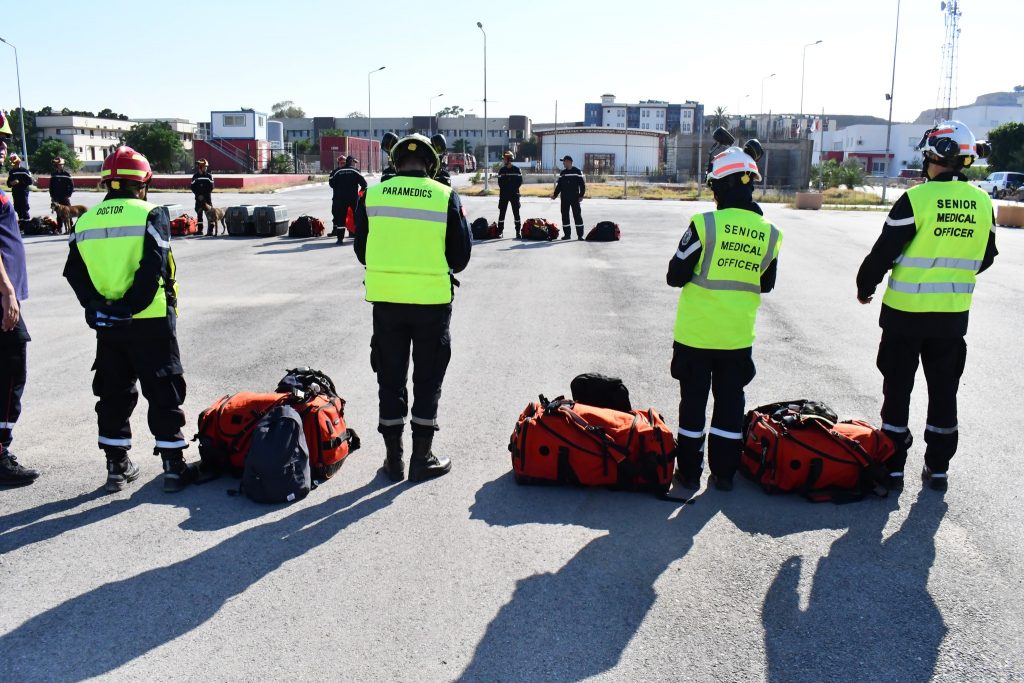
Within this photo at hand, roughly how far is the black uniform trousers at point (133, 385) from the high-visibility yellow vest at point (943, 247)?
4.42 metres

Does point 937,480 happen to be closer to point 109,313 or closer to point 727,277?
point 727,277

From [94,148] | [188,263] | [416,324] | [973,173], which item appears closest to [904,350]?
[416,324]

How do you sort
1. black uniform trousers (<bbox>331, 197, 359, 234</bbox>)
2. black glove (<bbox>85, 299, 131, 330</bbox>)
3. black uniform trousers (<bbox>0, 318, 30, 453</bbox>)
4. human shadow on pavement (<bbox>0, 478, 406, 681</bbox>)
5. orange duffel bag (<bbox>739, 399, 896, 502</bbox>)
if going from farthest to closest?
1. black uniform trousers (<bbox>331, 197, 359, 234</bbox>)
2. black uniform trousers (<bbox>0, 318, 30, 453</bbox>)
3. orange duffel bag (<bbox>739, 399, 896, 502</bbox>)
4. black glove (<bbox>85, 299, 131, 330</bbox>)
5. human shadow on pavement (<bbox>0, 478, 406, 681</bbox>)

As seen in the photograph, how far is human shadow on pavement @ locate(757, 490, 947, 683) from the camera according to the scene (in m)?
3.22

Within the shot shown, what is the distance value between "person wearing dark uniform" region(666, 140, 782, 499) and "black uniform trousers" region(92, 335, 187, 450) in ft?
9.96

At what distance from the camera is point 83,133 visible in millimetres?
105250

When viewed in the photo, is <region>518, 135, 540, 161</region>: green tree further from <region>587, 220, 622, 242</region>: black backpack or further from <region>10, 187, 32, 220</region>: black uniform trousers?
<region>10, 187, 32, 220</region>: black uniform trousers

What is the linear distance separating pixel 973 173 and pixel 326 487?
7733 centimetres

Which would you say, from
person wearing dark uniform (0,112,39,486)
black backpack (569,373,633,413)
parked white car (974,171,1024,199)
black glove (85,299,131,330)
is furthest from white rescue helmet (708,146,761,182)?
parked white car (974,171,1024,199)

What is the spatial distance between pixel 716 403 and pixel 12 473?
4.34 m

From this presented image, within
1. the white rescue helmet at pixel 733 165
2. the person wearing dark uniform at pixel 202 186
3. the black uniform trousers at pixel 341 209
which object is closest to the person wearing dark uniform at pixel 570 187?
the black uniform trousers at pixel 341 209

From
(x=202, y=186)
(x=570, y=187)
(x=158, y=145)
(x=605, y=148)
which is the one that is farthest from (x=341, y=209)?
(x=605, y=148)

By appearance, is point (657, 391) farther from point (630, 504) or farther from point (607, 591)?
point (607, 591)

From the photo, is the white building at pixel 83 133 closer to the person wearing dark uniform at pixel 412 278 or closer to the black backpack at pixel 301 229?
the black backpack at pixel 301 229
